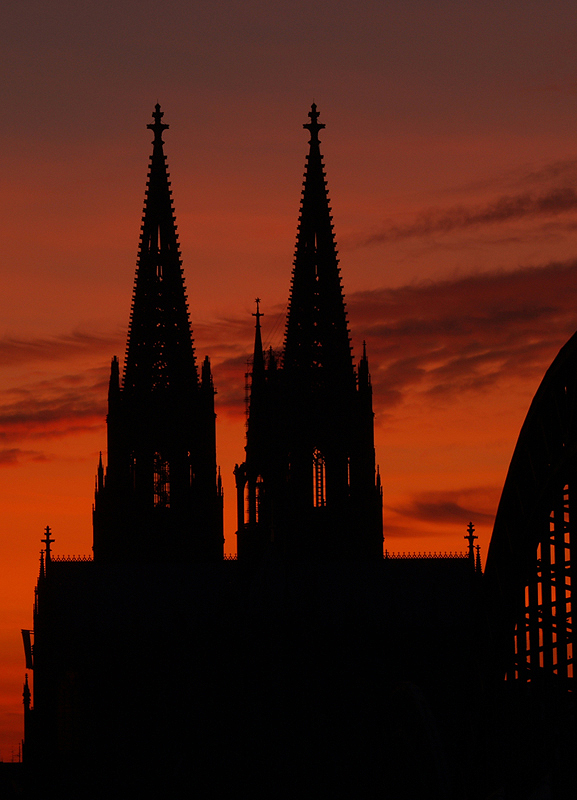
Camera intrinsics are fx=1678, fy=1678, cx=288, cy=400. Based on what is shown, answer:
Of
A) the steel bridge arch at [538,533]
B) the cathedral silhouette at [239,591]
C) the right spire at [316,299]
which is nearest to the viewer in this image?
the steel bridge arch at [538,533]

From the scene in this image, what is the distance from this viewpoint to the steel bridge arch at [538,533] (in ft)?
93.6

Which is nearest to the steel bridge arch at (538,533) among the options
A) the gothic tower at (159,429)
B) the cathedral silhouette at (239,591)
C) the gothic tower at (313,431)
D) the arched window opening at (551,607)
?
the arched window opening at (551,607)

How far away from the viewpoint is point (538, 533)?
104ft

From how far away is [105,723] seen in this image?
2736 inches

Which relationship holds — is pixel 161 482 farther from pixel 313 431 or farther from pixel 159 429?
pixel 313 431

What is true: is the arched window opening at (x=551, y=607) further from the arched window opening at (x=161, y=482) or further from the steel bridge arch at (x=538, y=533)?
the arched window opening at (x=161, y=482)

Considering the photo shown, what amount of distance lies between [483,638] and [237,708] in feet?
109

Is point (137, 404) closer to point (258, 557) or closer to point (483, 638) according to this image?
point (258, 557)

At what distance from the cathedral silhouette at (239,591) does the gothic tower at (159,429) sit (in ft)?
0.29

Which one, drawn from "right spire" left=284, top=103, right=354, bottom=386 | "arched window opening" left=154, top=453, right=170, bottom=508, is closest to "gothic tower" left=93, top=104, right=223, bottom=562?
"arched window opening" left=154, top=453, right=170, bottom=508

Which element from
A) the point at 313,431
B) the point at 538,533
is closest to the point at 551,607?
the point at 538,533

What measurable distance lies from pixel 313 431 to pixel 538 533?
38.7m

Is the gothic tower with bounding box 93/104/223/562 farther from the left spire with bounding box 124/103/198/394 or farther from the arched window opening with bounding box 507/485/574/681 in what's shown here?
Result: the arched window opening with bounding box 507/485/574/681

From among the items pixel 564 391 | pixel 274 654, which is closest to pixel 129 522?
pixel 274 654
